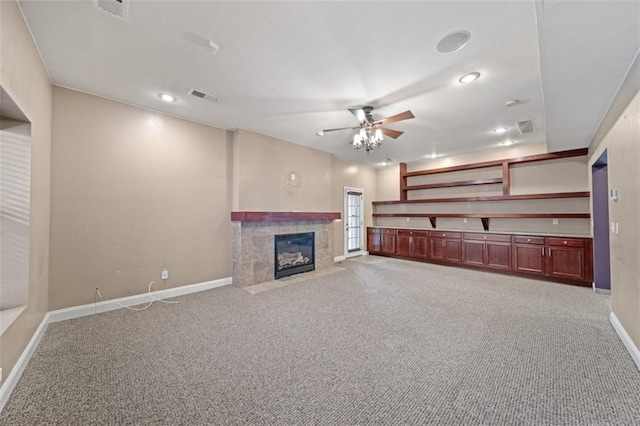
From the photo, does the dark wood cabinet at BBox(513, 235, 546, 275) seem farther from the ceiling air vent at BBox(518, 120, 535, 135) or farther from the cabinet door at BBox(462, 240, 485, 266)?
the ceiling air vent at BBox(518, 120, 535, 135)

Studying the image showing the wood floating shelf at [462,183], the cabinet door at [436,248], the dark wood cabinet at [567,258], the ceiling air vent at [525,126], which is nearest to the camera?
the ceiling air vent at [525,126]

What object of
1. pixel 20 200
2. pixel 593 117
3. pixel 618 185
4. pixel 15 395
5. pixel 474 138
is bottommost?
pixel 15 395

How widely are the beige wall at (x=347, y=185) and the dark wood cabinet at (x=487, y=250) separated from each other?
113 inches

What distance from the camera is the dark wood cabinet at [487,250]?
5.32 meters

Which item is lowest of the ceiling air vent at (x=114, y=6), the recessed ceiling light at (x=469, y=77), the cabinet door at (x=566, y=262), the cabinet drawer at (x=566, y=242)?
the cabinet door at (x=566, y=262)

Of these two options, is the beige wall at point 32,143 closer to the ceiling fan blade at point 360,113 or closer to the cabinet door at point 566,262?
the ceiling fan blade at point 360,113

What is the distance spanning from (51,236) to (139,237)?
884mm

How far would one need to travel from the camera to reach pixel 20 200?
2.29 metres

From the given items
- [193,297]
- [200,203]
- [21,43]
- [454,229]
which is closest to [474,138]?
[454,229]

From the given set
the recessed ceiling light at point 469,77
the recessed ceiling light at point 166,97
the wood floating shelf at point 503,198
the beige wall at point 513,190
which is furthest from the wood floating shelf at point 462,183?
the recessed ceiling light at point 166,97

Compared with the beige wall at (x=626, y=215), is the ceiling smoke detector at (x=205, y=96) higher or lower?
higher

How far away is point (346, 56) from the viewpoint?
2533 millimetres

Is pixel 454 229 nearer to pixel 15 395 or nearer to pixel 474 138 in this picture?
pixel 474 138

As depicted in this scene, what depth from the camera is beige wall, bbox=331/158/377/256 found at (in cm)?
707
